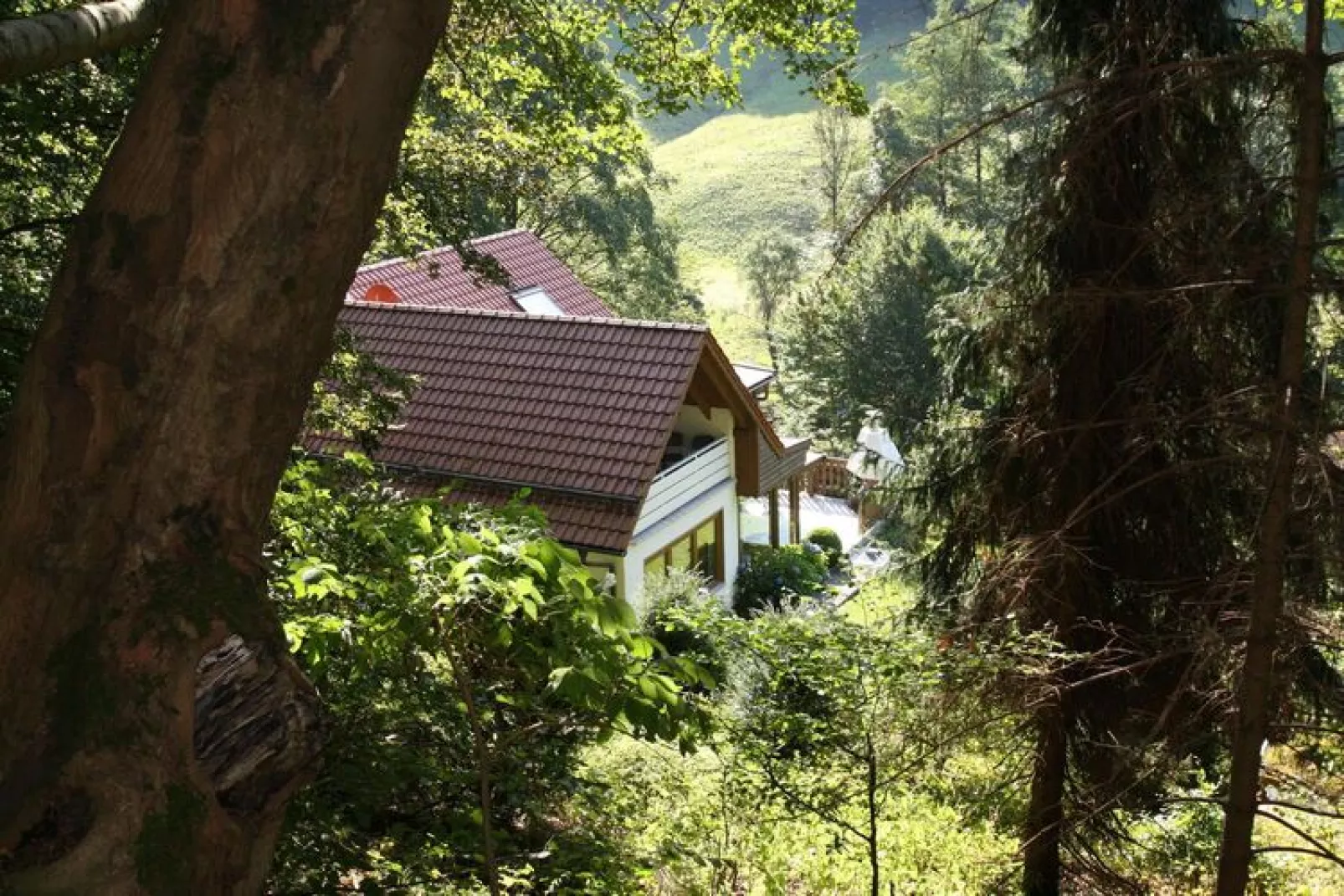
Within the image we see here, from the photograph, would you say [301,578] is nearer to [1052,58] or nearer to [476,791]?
[476,791]

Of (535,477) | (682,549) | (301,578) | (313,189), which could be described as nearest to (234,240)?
(313,189)

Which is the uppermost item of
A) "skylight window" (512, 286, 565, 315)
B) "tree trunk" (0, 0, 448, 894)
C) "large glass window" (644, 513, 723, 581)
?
"skylight window" (512, 286, 565, 315)

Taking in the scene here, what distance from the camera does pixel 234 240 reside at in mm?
2033

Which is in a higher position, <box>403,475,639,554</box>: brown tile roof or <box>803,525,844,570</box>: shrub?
<box>803,525,844,570</box>: shrub

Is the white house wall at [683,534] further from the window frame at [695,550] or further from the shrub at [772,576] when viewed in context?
the shrub at [772,576]

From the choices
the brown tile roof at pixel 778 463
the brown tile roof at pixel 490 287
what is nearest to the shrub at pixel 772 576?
the brown tile roof at pixel 778 463

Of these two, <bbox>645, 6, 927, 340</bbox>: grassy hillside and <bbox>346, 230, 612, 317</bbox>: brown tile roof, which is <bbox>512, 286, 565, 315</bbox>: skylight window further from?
<bbox>645, 6, 927, 340</bbox>: grassy hillside

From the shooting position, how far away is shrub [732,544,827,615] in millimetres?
17984

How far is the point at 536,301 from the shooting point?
20.8 metres

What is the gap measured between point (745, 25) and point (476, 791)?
5085 mm

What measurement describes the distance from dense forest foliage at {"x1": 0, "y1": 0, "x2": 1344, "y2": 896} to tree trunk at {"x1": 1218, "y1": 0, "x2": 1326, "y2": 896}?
17 millimetres

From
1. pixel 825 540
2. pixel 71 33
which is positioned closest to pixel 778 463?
pixel 825 540

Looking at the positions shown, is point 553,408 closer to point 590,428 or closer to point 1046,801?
point 590,428

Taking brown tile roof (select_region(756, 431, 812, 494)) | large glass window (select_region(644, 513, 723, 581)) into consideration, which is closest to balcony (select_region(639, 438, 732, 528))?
large glass window (select_region(644, 513, 723, 581))
